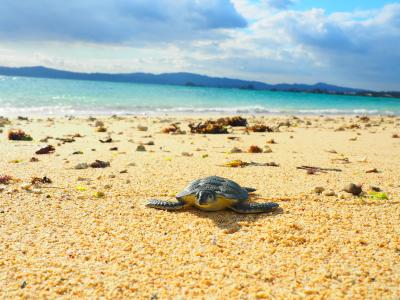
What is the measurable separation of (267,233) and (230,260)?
2.17 feet

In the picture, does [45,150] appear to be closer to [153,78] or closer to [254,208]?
[254,208]

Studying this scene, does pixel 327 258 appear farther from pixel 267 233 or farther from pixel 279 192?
pixel 279 192

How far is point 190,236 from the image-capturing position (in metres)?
3.81

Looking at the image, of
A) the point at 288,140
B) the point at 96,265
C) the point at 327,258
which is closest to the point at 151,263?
the point at 96,265

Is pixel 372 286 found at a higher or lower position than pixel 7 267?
higher

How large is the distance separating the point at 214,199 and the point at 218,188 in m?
0.22

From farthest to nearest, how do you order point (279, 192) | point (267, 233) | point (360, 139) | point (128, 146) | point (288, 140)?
point (360, 139), point (288, 140), point (128, 146), point (279, 192), point (267, 233)

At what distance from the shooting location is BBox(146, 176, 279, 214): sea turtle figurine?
4.29m

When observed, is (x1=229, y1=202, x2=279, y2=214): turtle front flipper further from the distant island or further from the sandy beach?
the distant island

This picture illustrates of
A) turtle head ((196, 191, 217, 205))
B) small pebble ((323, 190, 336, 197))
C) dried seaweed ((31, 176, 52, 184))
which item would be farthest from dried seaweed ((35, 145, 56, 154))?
small pebble ((323, 190, 336, 197))

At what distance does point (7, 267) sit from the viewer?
3.11 metres

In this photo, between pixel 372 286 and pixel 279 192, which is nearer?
pixel 372 286

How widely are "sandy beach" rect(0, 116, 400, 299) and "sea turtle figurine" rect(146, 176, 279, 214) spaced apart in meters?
0.09

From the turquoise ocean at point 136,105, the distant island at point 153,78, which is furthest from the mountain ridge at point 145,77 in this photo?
the turquoise ocean at point 136,105
